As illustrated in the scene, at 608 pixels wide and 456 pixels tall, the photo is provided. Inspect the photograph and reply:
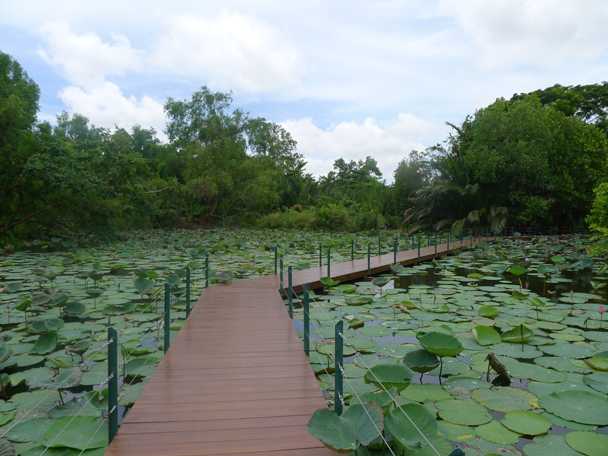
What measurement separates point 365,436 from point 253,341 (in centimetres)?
222

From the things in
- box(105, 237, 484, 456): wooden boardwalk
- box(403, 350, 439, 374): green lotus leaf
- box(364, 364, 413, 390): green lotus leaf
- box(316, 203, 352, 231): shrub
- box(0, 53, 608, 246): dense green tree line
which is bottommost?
box(105, 237, 484, 456): wooden boardwalk

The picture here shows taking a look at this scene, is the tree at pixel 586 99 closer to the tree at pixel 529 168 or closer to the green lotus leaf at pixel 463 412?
the tree at pixel 529 168

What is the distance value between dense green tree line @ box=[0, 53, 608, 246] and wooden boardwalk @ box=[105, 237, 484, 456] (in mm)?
7945

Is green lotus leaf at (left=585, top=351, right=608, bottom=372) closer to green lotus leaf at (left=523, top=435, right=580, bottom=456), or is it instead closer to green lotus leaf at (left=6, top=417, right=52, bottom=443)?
green lotus leaf at (left=523, top=435, right=580, bottom=456)

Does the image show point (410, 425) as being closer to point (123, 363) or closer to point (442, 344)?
point (442, 344)

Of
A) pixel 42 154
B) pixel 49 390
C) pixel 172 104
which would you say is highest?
pixel 172 104

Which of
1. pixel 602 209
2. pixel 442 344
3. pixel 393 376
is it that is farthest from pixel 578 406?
pixel 602 209

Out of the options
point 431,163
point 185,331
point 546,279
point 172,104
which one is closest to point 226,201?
point 172,104

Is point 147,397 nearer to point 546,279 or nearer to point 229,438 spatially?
point 229,438

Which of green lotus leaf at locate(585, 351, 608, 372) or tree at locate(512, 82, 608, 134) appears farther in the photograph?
tree at locate(512, 82, 608, 134)

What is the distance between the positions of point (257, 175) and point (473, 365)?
19.3 metres

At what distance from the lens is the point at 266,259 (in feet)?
35.1

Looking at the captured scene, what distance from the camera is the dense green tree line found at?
1251cm

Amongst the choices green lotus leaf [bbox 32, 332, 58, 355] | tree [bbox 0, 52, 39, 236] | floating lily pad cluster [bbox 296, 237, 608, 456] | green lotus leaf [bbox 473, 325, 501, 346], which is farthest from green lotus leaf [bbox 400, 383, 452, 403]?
tree [bbox 0, 52, 39, 236]
